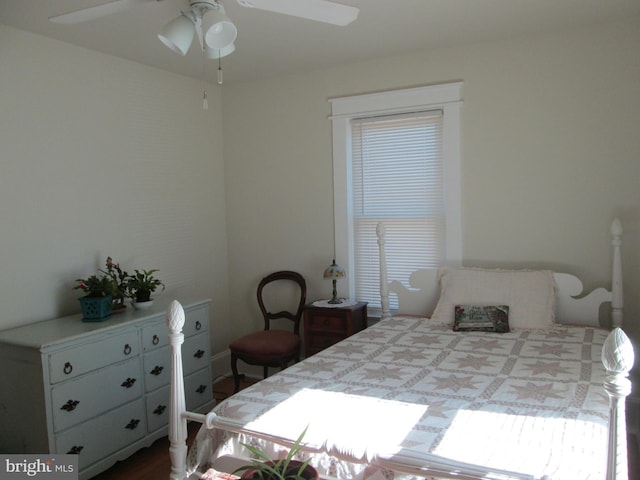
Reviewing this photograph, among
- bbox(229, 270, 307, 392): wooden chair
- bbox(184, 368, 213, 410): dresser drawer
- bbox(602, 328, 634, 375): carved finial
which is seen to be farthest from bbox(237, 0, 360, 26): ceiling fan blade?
bbox(184, 368, 213, 410): dresser drawer

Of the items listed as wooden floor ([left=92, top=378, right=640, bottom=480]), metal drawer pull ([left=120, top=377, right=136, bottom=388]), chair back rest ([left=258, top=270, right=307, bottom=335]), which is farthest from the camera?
chair back rest ([left=258, top=270, right=307, bottom=335])

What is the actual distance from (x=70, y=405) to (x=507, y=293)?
2473mm

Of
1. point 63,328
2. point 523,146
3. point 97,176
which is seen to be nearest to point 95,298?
point 63,328

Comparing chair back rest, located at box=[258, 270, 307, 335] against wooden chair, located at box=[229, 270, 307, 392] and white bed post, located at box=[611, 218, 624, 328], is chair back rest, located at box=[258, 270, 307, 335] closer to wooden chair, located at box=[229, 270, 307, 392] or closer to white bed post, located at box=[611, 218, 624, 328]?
wooden chair, located at box=[229, 270, 307, 392]

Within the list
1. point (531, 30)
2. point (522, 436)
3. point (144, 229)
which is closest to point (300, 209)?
point (144, 229)

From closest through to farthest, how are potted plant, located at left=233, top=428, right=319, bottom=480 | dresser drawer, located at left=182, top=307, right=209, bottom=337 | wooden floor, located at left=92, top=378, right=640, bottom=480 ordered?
1. potted plant, located at left=233, top=428, right=319, bottom=480
2. wooden floor, located at left=92, top=378, right=640, bottom=480
3. dresser drawer, located at left=182, top=307, right=209, bottom=337

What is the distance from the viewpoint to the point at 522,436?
5.43ft

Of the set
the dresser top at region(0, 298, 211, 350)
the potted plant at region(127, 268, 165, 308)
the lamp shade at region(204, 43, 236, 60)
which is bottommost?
the dresser top at region(0, 298, 211, 350)

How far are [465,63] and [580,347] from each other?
1.92 m

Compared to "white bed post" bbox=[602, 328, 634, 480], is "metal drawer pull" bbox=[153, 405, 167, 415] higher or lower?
lower

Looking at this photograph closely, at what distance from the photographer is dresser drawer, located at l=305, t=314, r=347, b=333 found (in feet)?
12.0

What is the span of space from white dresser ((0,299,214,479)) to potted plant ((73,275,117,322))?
0.16 feet

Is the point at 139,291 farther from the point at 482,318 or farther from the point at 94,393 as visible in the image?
the point at 482,318

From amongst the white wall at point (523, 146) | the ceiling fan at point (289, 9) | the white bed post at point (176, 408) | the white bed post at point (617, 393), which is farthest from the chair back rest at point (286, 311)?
the white bed post at point (617, 393)
